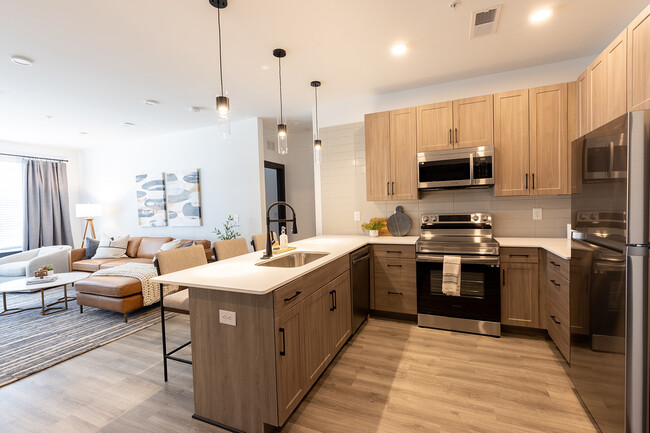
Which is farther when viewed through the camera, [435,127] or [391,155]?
[391,155]

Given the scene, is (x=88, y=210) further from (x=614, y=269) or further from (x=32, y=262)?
(x=614, y=269)

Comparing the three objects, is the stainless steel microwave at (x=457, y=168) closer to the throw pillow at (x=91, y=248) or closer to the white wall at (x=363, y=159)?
the white wall at (x=363, y=159)

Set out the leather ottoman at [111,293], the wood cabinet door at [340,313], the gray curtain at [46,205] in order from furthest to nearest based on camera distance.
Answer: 1. the gray curtain at [46,205]
2. the leather ottoman at [111,293]
3. the wood cabinet door at [340,313]

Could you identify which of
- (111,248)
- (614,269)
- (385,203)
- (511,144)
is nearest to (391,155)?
(385,203)

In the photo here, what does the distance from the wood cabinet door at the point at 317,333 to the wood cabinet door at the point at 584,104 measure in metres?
2.62

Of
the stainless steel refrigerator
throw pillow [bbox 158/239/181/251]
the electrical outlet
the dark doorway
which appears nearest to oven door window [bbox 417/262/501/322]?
the stainless steel refrigerator

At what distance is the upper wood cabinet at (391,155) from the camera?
337 centimetres

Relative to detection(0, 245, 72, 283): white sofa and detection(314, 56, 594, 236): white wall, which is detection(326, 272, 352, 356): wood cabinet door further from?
detection(0, 245, 72, 283): white sofa

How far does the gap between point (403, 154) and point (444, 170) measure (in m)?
0.50

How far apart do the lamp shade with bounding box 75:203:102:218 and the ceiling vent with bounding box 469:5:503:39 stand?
7.51 meters

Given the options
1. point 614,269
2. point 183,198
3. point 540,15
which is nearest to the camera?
point 614,269

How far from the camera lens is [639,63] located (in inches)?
71.7

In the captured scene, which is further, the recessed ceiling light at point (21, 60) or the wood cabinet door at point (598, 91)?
the recessed ceiling light at point (21, 60)

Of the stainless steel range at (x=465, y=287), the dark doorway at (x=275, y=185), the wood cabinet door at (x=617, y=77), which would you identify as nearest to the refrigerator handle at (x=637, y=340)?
the wood cabinet door at (x=617, y=77)
